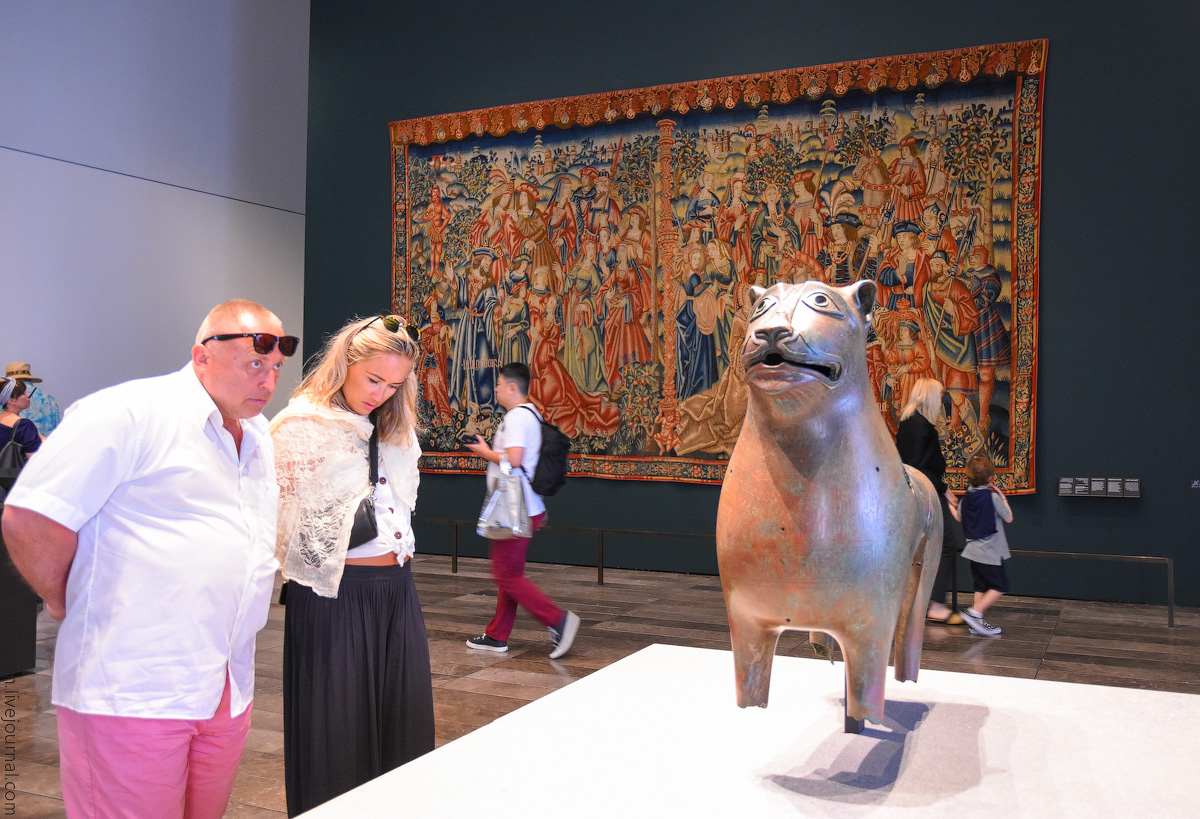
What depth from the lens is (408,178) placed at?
1118 cm

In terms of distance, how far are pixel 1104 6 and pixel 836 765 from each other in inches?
334

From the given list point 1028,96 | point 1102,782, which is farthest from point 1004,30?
point 1102,782

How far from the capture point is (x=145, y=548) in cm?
200

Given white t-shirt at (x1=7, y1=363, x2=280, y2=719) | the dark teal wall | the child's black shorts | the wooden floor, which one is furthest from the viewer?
the dark teal wall

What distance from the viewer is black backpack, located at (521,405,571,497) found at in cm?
607

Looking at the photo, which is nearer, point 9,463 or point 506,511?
point 506,511

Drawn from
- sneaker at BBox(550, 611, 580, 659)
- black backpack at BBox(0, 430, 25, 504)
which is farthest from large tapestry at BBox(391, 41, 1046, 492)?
black backpack at BBox(0, 430, 25, 504)

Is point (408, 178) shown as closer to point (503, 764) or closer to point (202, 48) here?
point (202, 48)

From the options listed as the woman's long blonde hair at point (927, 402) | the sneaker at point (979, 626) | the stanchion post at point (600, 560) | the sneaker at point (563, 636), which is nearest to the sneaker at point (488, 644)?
the sneaker at point (563, 636)

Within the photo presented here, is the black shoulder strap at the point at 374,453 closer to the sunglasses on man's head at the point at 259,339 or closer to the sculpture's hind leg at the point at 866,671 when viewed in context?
the sunglasses on man's head at the point at 259,339

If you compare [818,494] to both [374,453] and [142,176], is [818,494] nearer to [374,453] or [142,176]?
[374,453]

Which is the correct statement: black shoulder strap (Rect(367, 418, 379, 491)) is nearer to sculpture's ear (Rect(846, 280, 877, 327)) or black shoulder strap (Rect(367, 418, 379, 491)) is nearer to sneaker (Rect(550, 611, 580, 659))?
sculpture's ear (Rect(846, 280, 877, 327))

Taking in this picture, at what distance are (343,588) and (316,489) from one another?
30cm

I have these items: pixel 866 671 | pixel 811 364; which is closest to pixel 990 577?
pixel 866 671
